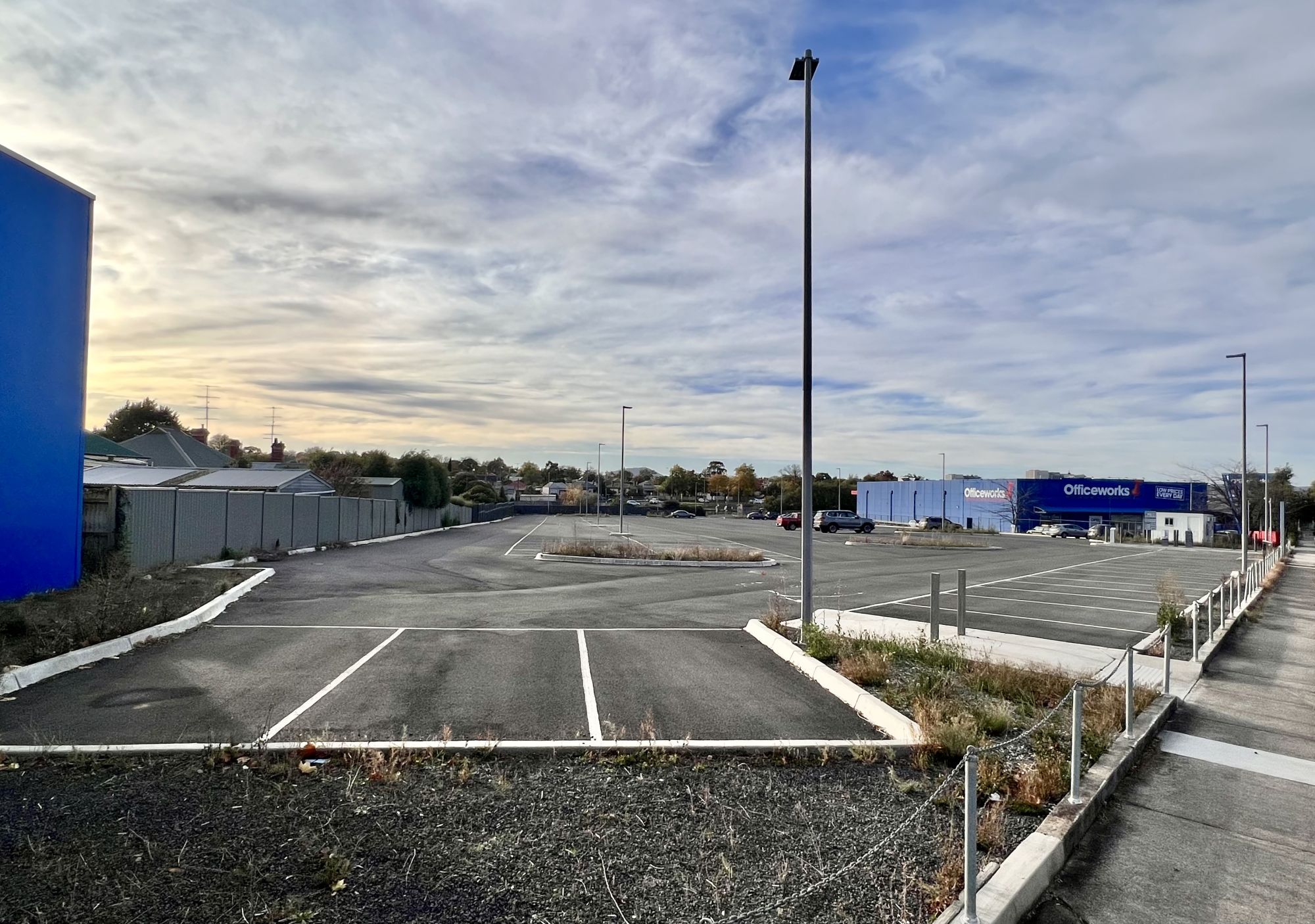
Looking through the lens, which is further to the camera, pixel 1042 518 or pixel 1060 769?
pixel 1042 518

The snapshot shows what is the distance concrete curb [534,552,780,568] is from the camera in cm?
2620

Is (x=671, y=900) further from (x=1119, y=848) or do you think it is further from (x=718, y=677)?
(x=718, y=677)

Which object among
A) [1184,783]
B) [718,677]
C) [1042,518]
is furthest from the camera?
[1042,518]

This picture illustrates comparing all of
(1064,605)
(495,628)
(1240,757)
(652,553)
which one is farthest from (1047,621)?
(652,553)

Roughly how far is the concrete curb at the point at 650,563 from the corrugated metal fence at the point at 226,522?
29.3 ft

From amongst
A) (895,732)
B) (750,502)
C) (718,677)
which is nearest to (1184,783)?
(895,732)

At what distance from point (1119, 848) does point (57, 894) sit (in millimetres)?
6315

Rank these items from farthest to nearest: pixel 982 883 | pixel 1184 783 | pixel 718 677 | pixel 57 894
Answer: pixel 718 677, pixel 1184 783, pixel 982 883, pixel 57 894

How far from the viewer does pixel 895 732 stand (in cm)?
745

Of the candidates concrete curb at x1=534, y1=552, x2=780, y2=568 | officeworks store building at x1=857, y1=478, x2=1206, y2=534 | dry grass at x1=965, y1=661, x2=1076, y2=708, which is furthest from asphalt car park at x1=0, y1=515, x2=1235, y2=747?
officeworks store building at x1=857, y1=478, x2=1206, y2=534

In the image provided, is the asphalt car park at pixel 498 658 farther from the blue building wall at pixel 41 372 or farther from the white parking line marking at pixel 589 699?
the blue building wall at pixel 41 372

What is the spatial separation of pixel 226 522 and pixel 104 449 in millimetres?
17296

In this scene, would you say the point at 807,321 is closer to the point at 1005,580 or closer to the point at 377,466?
the point at 1005,580

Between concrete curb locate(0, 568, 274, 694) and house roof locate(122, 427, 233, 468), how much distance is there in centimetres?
3467
